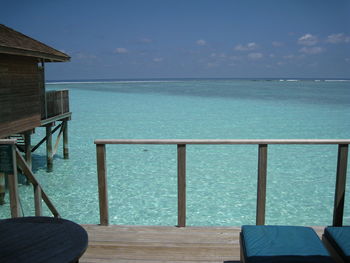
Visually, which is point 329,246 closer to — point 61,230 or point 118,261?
point 118,261

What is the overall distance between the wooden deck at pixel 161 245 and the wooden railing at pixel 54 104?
31.8 feet

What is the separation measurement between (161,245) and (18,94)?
877cm

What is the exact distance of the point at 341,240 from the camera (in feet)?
7.85

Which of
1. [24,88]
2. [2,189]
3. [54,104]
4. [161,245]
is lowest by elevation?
[2,189]

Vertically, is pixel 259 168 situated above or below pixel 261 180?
above

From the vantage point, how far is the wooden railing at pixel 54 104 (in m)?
12.2

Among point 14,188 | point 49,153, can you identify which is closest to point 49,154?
point 49,153

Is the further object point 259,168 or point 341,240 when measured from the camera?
point 259,168

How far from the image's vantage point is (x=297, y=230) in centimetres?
255

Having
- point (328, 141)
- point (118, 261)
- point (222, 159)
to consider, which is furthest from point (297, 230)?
point (222, 159)

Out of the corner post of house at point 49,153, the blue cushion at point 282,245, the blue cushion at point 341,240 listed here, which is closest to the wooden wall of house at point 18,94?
the corner post of house at point 49,153

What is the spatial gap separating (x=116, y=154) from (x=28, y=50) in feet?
21.4

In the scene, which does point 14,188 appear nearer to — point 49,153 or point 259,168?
point 259,168

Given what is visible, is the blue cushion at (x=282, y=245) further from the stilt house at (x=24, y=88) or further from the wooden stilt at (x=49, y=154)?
the wooden stilt at (x=49, y=154)
